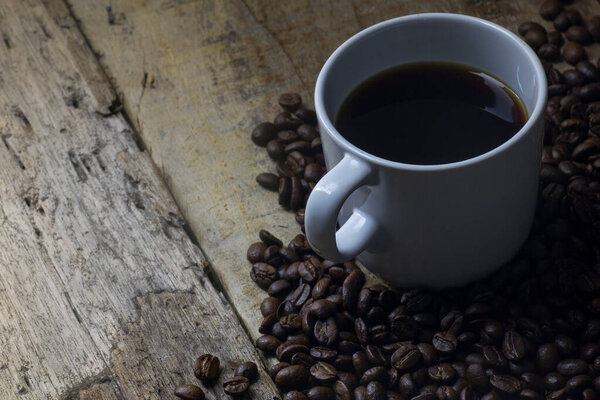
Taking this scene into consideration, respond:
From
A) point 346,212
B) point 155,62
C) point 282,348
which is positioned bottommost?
point 282,348

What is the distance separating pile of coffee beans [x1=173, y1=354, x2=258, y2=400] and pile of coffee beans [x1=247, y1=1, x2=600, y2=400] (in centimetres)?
4

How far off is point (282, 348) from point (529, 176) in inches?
17.9

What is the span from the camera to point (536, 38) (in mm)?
1637

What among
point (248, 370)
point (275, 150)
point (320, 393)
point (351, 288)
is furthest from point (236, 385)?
point (275, 150)

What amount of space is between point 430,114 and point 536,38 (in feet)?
1.48

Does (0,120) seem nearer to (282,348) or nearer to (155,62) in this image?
(155,62)

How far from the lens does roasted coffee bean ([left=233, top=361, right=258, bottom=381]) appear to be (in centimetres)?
128

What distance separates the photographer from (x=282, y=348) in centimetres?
130

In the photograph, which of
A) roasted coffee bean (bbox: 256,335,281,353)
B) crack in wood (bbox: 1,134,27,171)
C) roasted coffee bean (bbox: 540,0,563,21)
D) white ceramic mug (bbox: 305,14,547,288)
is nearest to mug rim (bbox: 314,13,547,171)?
white ceramic mug (bbox: 305,14,547,288)

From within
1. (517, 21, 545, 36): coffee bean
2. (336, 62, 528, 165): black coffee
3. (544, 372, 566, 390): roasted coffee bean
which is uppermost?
(336, 62, 528, 165): black coffee

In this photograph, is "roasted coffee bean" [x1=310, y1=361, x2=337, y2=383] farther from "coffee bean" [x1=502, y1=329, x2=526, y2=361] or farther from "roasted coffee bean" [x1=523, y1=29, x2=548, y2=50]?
"roasted coffee bean" [x1=523, y1=29, x2=548, y2=50]

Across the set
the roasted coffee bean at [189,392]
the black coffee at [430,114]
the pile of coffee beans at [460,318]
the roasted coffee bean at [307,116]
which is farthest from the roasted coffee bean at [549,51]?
the roasted coffee bean at [189,392]

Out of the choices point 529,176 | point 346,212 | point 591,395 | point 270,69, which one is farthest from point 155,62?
point 591,395

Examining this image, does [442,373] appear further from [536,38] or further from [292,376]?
[536,38]
